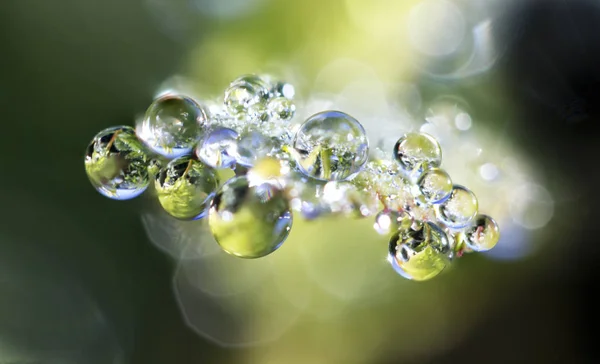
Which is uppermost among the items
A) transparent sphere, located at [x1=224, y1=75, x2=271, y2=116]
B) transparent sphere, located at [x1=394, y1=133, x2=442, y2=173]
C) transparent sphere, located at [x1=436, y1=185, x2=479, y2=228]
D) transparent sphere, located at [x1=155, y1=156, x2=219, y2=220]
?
transparent sphere, located at [x1=224, y1=75, x2=271, y2=116]

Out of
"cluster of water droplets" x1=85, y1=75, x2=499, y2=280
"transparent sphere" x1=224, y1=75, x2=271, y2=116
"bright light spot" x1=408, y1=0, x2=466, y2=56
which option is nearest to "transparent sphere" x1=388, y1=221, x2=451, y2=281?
"cluster of water droplets" x1=85, y1=75, x2=499, y2=280

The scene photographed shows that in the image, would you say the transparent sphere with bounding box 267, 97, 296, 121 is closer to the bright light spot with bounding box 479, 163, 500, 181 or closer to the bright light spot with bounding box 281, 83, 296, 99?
the bright light spot with bounding box 281, 83, 296, 99

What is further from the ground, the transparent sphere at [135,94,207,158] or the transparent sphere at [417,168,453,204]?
the transparent sphere at [417,168,453,204]

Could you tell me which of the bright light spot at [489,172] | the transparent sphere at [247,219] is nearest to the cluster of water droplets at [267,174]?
the transparent sphere at [247,219]

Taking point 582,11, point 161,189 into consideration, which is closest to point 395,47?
point 582,11

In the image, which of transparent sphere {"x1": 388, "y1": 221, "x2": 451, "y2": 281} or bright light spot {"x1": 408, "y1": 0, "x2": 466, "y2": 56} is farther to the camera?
bright light spot {"x1": 408, "y1": 0, "x2": 466, "y2": 56}
